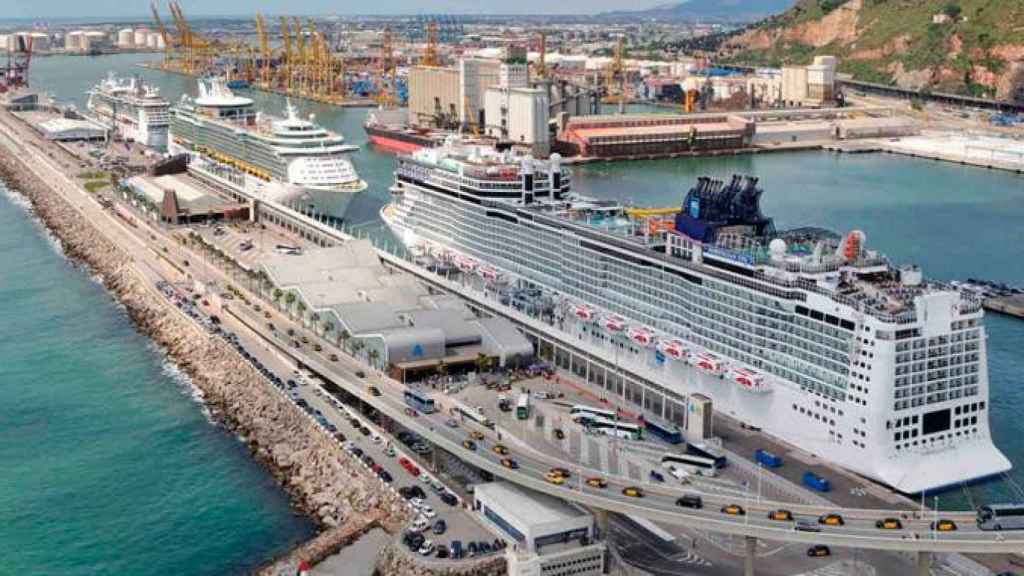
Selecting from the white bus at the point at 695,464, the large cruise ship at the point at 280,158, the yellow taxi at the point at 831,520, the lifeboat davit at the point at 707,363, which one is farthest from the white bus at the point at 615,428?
the large cruise ship at the point at 280,158

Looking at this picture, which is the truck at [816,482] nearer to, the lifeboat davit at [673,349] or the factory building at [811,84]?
the lifeboat davit at [673,349]

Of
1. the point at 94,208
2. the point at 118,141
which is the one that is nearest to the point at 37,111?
the point at 118,141

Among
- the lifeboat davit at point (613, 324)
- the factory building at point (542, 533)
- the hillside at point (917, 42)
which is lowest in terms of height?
the factory building at point (542, 533)

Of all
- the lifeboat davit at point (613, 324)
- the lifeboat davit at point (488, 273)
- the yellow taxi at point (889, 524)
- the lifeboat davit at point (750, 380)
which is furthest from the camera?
the lifeboat davit at point (488, 273)

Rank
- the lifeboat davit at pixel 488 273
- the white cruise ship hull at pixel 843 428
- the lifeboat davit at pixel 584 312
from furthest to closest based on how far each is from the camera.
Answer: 1. the lifeboat davit at pixel 488 273
2. the lifeboat davit at pixel 584 312
3. the white cruise ship hull at pixel 843 428

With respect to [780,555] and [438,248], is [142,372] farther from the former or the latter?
[780,555]

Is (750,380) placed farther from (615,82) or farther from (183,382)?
(615,82)

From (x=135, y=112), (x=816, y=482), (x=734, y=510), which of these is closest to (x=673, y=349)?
(x=816, y=482)
